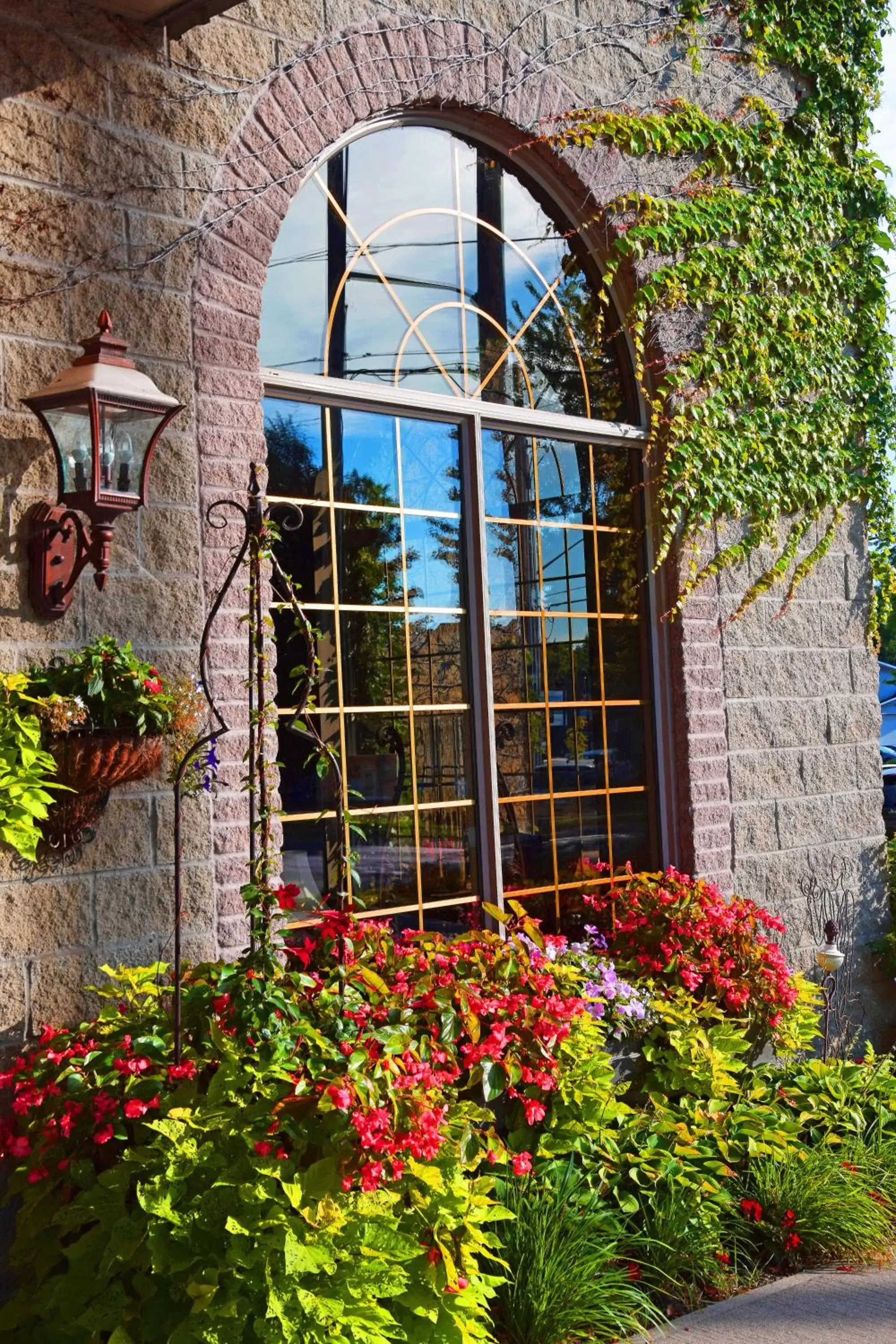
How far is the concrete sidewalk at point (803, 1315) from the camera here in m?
3.70

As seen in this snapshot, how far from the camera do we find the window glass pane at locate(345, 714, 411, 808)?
4.75 meters

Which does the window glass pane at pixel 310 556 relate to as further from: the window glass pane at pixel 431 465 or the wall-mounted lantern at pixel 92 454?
the wall-mounted lantern at pixel 92 454

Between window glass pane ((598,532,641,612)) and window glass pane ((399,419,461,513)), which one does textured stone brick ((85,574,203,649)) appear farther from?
window glass pane ((598,532,641,612))

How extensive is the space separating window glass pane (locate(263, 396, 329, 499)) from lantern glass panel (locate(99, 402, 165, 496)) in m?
0.94

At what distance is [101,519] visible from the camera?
11.8 ft

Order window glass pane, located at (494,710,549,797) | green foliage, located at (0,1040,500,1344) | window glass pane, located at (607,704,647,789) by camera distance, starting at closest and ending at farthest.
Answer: green foliage, located at (0,1040,500,1344) < window glass pane, located at (494,710,549,797) < window glass pane, located at (607,704,647,789)

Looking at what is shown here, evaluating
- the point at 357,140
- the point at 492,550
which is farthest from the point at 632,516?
the point at 357,140

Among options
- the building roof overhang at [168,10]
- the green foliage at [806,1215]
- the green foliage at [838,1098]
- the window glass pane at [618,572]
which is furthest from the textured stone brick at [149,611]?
the green foliage at [838,1098]

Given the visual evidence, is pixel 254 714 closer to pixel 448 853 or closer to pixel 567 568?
pixel 448 853

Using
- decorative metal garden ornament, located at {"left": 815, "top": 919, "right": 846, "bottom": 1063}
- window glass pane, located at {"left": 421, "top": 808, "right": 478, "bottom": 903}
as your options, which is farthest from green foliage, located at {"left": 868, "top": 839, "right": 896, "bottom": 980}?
window glass pane, located at {"left": 421, "top": 808, "right": 478, "bottom": 903}

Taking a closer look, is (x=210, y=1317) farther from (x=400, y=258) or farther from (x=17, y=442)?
(x=400, y=258)

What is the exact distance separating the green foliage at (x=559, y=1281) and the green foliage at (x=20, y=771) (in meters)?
1.58

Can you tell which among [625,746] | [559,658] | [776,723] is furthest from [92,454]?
[776,723]

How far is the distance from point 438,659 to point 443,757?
35cm
